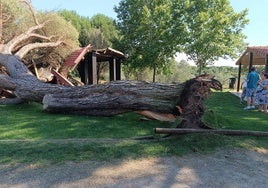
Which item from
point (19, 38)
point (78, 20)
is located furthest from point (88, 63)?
point (78, 20)

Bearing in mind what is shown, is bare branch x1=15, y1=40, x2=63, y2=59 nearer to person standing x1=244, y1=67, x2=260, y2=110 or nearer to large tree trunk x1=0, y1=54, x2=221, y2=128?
large tree trunk x1=0, y1=54, x2=221, y2=128

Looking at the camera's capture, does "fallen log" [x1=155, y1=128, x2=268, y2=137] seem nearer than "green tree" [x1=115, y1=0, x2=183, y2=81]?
Yes

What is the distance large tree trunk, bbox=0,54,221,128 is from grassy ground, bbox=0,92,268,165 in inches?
14.7

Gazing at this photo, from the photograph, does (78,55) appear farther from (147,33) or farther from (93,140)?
(93,140)

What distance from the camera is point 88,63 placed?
1814cm

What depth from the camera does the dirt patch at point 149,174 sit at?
376 cm

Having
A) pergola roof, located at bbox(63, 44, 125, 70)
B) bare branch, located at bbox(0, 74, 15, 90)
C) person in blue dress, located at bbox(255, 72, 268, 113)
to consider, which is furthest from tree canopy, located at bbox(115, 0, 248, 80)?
bare branch, located at bbox(0, 74, 15, 90)

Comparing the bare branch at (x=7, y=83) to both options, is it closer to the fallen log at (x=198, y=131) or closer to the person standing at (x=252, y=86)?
the fallen log at (x=198, y=131)

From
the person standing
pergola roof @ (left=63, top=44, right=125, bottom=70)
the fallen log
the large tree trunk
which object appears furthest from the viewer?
pergola roof @ (left=63, top=44, right=125, bottom=70)

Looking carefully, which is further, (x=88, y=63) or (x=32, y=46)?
(x=88, y=63)

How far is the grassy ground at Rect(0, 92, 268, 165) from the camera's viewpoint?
4672 mm

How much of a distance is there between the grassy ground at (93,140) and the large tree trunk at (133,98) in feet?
1.22

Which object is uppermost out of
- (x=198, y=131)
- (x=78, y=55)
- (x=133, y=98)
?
(x=78, y=55)

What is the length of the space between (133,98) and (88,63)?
1111 cm
